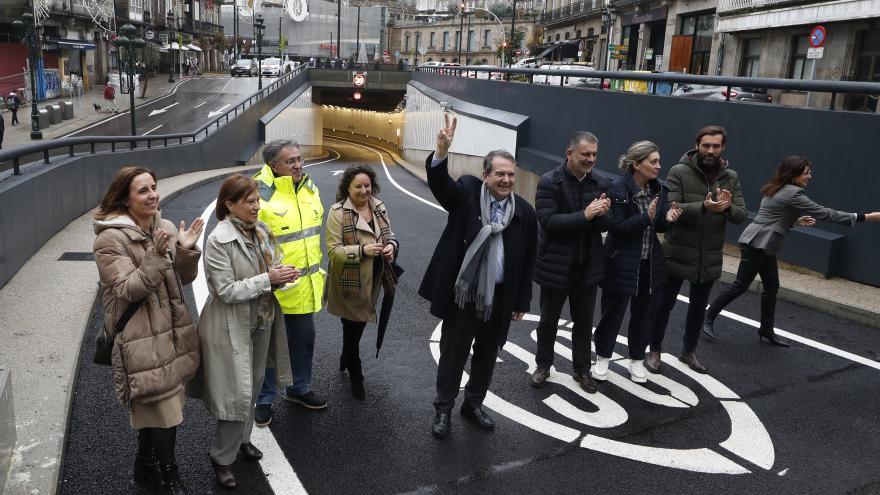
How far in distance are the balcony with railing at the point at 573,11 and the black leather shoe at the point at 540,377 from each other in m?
50.5

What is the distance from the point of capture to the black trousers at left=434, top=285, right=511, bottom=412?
5.07 m

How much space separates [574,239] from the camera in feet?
18.3

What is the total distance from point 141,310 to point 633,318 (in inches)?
156

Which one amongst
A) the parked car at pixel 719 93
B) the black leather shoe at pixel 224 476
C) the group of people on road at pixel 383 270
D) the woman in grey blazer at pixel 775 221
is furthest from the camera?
the parked car at pixel 719 93

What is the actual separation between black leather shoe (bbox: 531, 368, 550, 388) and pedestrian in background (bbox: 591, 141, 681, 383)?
444 mm

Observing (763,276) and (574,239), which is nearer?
(574,239)

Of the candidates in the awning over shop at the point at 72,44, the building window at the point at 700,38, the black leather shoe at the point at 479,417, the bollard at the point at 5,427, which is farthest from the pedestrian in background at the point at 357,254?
the awning over shop at the point at 72,44

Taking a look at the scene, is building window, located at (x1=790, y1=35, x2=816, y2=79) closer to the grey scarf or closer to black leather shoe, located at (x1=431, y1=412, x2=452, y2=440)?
the grey scarf

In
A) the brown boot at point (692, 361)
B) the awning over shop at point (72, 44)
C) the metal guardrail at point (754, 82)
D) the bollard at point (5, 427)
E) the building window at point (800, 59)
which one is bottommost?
the brown boot at point (692, 361)

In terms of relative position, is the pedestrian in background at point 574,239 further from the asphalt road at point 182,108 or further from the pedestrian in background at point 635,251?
the asphalt road at point 182,108

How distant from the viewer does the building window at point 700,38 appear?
37750 mm

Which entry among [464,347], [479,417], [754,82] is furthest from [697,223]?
[754,82]

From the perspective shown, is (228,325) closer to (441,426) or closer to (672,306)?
(441,426)

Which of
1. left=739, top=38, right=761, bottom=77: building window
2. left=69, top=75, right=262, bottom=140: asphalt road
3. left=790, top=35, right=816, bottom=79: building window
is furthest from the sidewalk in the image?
left=739, top=38, right=761, bottom=77: building window
